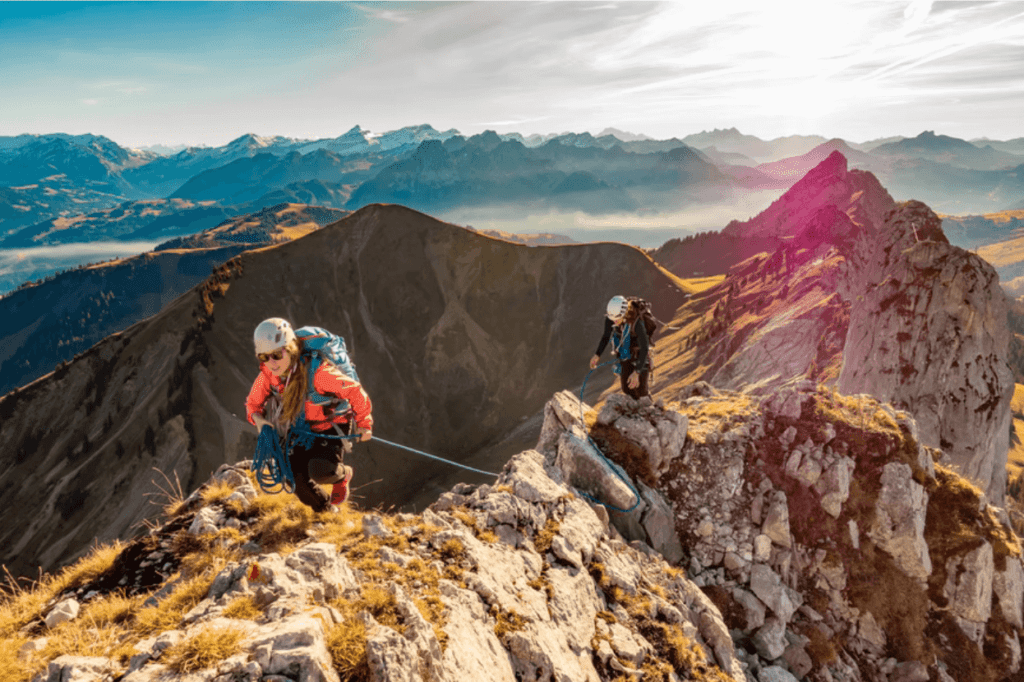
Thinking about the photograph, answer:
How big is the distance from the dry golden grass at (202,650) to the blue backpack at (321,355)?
347 cm

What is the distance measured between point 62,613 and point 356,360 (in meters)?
75.1

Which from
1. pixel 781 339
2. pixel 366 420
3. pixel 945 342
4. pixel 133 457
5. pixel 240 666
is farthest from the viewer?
pixel 133 457

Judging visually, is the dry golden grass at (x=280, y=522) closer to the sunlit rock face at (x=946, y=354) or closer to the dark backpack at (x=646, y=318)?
the dark backpack at (x=646, y=318)

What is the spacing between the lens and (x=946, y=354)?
3145 cm

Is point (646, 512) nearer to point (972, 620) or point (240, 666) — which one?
point (972, 620)

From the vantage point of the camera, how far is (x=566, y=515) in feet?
34.3

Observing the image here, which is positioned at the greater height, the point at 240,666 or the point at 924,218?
the point at 924,218

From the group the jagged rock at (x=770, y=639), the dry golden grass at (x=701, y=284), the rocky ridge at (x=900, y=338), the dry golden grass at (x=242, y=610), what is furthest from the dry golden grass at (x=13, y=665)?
the dry golden grass at (x=701, y=284)

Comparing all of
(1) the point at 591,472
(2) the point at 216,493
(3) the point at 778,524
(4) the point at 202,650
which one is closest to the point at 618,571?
(1) the point at 591,472

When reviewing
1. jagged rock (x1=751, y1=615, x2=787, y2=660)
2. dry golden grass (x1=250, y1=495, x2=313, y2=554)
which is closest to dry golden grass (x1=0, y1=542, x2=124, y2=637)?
dry golden grass (x1=250, y1=495, x2=313, y2=554)

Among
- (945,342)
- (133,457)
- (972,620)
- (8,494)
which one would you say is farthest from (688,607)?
(8,494)

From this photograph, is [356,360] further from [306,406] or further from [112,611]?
[112,611]

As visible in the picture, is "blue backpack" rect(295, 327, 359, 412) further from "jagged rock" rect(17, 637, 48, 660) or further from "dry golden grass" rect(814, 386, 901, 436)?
"dry golden grass" rect(814, 386, 901, 436)

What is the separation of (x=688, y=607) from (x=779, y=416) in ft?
23.0
